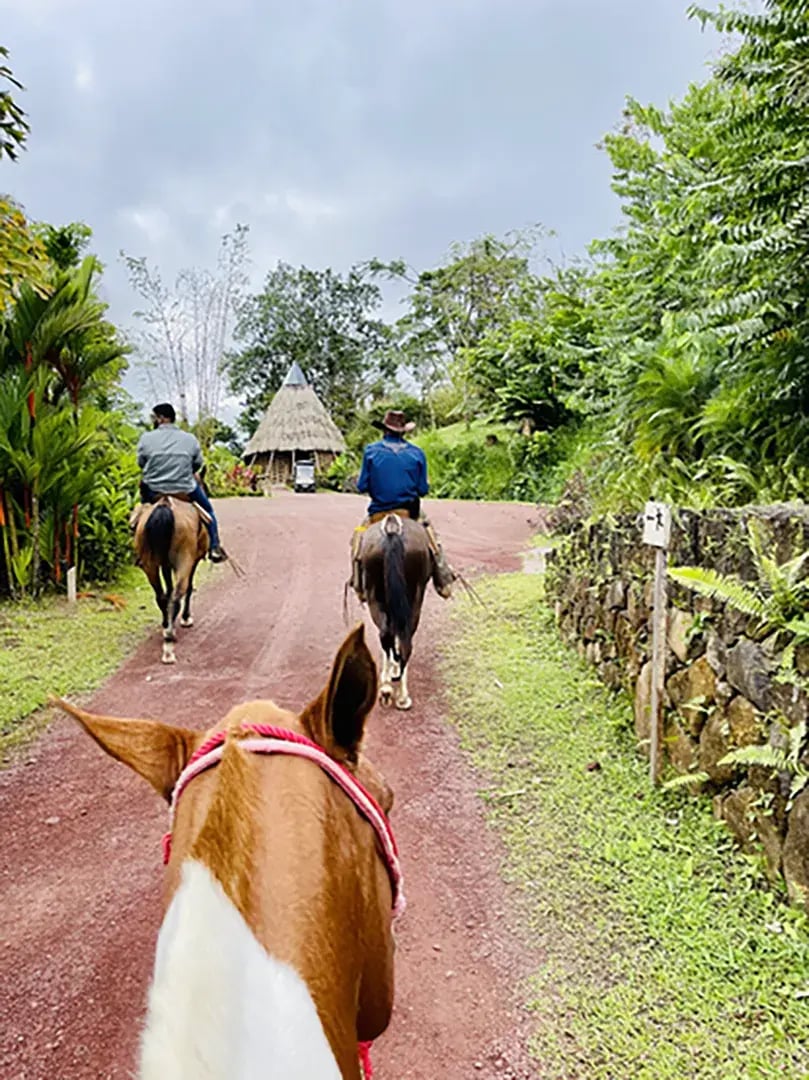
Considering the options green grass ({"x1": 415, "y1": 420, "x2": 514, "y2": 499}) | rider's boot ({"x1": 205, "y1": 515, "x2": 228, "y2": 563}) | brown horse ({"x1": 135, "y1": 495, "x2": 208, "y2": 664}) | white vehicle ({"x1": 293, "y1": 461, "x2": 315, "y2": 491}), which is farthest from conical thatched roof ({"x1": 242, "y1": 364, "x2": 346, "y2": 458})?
brown horse ({"x1": 135, "y1": 495, "x2": 208, "y2": 664})

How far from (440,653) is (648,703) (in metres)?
2.60

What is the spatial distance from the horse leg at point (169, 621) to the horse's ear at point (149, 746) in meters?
5.23

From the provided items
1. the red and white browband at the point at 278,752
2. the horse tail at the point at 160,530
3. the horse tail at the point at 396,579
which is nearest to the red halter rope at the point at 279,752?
the red and white browband at the point at 278,752

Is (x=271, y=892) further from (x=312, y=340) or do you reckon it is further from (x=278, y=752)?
(x=312, y=340)

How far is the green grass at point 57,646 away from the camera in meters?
4.91

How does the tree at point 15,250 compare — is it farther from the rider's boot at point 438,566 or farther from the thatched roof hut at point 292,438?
the thatched roof hut at point 292,438

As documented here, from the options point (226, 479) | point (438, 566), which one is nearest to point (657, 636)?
point (438, 566)

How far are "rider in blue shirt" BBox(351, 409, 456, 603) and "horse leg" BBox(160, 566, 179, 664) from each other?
6.06ft

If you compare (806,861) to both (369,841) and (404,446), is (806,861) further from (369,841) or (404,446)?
(404,446)

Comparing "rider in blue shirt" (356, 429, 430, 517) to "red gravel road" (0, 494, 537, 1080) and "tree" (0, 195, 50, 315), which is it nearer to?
"red gravel road" (0, 494, 537, 1080)

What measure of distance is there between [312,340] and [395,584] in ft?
107

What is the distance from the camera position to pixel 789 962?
240 centimetres

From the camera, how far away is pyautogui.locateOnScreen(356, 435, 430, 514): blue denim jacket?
5238mm

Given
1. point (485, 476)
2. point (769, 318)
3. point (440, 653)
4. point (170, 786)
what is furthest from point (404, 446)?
point (485, 476)
